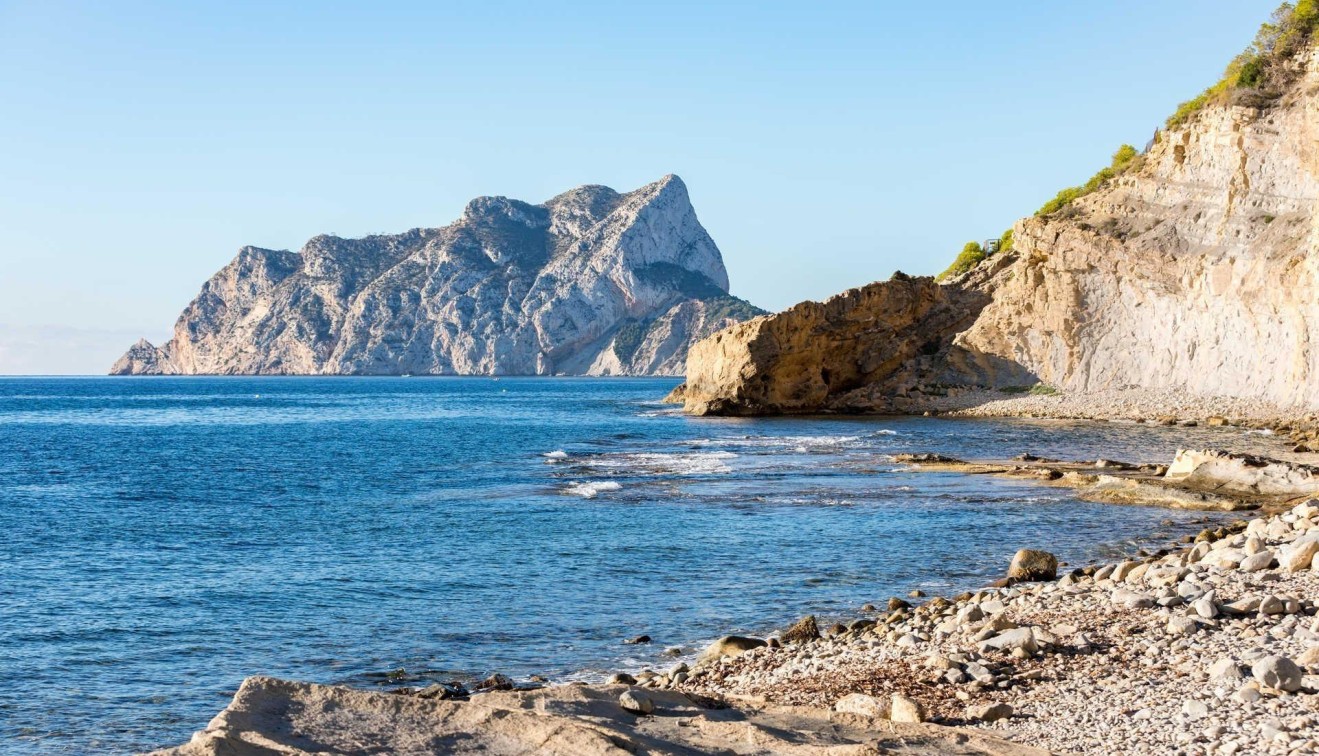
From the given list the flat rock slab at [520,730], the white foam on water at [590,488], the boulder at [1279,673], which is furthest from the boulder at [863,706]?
the white foam on water at [590,488]

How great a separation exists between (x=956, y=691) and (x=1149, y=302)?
51.1 meters

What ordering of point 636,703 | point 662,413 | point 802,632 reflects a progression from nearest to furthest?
point 636,703
point 802,632
point 662,413

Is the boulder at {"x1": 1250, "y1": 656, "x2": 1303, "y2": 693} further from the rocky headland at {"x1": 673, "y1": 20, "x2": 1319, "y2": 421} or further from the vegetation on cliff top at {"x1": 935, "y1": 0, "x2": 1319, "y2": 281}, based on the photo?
the vegetation on cliff top at {"x1": 935, "y1": 0, "x2": 1319, "y2": 281}

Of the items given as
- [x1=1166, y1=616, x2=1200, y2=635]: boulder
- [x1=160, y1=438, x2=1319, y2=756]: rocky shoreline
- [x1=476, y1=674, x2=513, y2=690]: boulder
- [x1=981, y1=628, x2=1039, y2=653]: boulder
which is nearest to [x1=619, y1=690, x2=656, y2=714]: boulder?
[x1=160, y1=438, x2=1319, y2=756]: rocky shoreline

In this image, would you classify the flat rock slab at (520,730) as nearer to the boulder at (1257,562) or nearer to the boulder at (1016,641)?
the boulder at (1016,641)

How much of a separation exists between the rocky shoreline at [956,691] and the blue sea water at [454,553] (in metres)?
2.43

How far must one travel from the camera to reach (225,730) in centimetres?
809

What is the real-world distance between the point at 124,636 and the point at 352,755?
368 inches

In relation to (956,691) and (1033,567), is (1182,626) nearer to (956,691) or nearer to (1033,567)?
(956,691)

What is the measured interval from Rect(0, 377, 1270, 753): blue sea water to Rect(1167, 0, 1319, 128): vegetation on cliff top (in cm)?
1698

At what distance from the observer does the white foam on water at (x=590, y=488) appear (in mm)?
31797

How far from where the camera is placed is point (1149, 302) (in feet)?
185

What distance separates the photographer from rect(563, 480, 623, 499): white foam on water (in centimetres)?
3180

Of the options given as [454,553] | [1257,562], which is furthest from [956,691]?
[454,553]
